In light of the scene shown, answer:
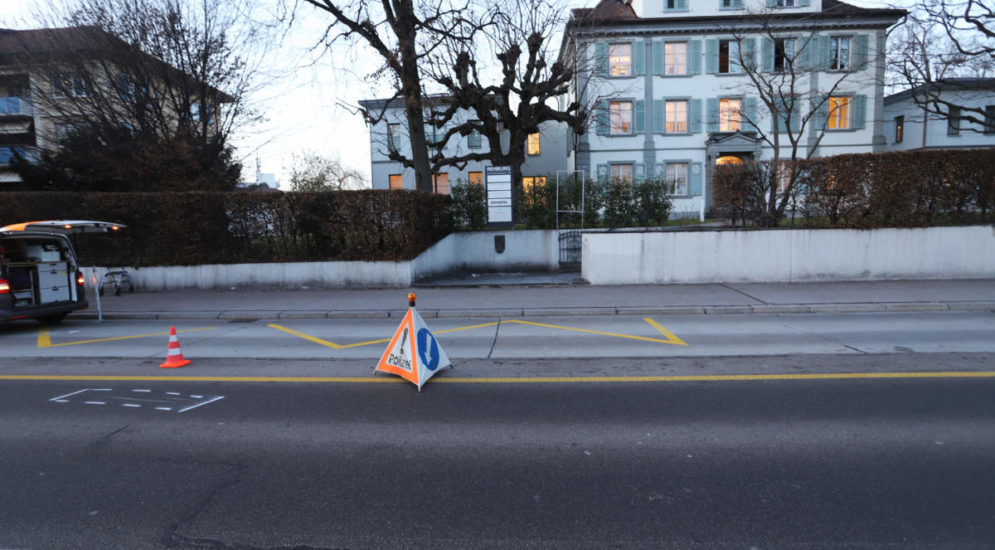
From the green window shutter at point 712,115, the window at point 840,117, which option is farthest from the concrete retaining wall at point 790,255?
the window at point 840,117

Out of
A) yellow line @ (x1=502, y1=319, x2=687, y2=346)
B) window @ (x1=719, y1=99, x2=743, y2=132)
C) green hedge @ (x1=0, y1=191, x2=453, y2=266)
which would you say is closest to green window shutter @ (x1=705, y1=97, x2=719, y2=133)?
window @ (x1=719, y1=99, x2=743, y2=132)

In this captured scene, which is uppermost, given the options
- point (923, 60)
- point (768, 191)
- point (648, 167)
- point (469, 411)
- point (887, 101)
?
point (887, 101)

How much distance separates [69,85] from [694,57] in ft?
98.1

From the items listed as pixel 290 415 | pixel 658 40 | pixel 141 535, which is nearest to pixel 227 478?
pixel 141 535

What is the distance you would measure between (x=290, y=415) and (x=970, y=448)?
5.85 m

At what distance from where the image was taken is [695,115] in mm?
31016

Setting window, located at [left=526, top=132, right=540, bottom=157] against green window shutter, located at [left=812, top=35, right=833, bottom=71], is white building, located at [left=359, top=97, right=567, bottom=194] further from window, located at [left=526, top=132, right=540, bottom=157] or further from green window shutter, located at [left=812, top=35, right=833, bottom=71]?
Result: green window shutter, located at [left=812, top=35, right=833, bottom=71]

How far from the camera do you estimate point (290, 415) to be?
5203 millimetres

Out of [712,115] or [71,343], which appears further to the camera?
[712,115]

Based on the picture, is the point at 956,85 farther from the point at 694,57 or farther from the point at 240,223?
the point at 240,223

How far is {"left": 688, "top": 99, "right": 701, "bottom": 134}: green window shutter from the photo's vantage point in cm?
3100

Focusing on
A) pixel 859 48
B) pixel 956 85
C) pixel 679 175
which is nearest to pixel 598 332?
pixel 956 85

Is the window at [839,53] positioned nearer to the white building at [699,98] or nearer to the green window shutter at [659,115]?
the white building at [699,98]

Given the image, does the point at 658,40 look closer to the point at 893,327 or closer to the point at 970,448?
the point at 893,327
